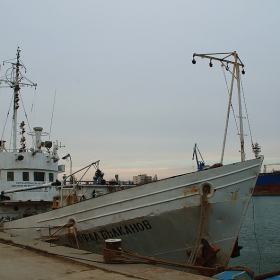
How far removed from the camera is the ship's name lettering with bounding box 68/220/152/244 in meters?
9.39

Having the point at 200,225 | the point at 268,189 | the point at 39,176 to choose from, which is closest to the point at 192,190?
the point at 200,225

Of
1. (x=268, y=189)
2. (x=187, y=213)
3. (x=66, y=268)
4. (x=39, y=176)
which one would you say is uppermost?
(x=39, y=176)

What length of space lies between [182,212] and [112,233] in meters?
2.23

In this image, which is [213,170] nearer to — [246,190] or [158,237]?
[246,190]

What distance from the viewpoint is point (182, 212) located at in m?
9.08

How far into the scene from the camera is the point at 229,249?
9242 mm

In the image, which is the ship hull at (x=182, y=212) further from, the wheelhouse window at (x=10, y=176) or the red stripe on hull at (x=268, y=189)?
the red stripe on hull at (x=268, y=189)

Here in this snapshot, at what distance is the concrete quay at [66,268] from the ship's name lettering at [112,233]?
1.16 m

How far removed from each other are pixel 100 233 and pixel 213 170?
3.85 meters

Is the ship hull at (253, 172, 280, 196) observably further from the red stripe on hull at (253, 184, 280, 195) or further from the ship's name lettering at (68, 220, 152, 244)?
the ship's name lettering at (68, 220, 152, 244)

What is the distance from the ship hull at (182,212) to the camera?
9062 millimetres

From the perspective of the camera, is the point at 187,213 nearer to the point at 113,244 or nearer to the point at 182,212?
the point at 182,212

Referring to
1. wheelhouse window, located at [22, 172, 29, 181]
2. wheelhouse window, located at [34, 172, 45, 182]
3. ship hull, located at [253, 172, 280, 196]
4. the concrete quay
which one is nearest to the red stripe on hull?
ship hull, located at [253, 172, 280, 196]

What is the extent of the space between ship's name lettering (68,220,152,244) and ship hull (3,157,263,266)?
0.09 ft
